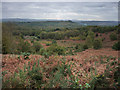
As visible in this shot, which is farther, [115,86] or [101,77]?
[101,77]

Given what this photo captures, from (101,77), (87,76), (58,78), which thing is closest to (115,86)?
(101,77)

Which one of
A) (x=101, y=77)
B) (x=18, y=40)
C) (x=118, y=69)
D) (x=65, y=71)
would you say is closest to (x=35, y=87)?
(x=65, y=71)

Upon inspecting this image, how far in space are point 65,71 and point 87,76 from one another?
2.26 ft

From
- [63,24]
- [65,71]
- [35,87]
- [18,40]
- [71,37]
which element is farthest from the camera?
[71,37]

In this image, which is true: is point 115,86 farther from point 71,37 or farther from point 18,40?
point 71,37

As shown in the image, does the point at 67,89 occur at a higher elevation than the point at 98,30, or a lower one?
lower

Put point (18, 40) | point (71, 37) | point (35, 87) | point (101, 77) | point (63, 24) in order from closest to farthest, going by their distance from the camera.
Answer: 1. point (35, 87)
2. point (101, 77)
3. point (18, 40)
4. point (63, 24)
5. point (71, 37)

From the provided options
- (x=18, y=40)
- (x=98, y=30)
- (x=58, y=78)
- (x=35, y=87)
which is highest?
(x=98, y=30)

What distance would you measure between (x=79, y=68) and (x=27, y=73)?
5.36 ft

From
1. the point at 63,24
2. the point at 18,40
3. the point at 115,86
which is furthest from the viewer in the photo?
the point at 63,24

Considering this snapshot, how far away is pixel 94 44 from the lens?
1631cm

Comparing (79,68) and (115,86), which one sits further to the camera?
(79,68)

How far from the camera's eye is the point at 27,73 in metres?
3.08

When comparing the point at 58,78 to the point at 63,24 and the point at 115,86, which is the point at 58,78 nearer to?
the point at 115,86
